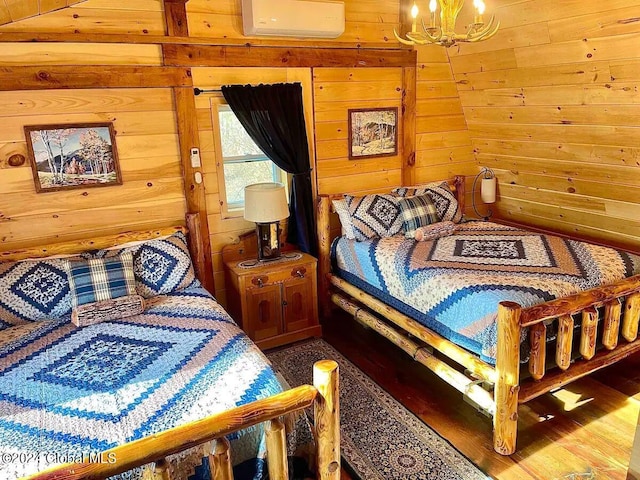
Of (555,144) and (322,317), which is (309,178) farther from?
(555,144)

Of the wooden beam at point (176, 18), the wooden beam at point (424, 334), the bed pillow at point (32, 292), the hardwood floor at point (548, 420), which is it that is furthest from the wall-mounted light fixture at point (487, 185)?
the bed pillow at point (32, 292)

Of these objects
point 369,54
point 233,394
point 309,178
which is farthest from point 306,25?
point 233,394

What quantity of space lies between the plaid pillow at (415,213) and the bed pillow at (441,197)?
0.34 ft

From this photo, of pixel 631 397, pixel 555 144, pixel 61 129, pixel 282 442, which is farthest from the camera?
pixel 555 144

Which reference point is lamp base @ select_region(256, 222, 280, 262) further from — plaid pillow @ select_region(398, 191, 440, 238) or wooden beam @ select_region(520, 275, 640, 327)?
wooden beam @ select_region(520, 275, 640, 327)

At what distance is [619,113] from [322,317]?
253 centimetres

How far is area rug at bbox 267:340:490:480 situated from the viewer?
91.2 inches

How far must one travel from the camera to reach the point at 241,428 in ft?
5.17

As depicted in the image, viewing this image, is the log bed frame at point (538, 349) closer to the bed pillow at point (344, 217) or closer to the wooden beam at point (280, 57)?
the bed pillow at point (344, 217)

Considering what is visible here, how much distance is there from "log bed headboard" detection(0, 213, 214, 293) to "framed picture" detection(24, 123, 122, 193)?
34 cm

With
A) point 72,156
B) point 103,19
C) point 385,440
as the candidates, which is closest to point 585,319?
point 385,440

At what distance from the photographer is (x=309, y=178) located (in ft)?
12.3

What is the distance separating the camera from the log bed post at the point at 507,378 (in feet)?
7.25

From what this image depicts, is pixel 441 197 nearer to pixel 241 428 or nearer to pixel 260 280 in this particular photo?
pixel 260 280
